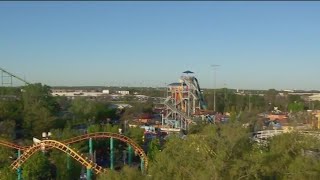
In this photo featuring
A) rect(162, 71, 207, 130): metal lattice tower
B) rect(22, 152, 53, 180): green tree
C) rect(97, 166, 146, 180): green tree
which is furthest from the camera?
rect(162, 71, 207, 130): metal lattice tower

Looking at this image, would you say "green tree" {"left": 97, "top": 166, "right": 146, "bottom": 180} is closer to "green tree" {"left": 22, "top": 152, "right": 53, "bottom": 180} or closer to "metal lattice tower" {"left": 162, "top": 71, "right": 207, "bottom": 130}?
"green tree" {"left": 22, "top": 152, "right": 53, "bottom": 180}

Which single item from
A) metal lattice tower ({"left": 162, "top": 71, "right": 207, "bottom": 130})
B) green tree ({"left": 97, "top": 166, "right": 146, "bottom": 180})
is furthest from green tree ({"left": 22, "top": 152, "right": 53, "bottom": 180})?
metal lattice tower ({"left": 162, "top": 71, "right": 207, "bottom": 130})

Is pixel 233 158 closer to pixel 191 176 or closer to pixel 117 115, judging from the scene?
pixel 191 176

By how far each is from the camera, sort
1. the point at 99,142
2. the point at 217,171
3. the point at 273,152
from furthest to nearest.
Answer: the point at 99,142 → the point at 273,152 → the point at 217,171

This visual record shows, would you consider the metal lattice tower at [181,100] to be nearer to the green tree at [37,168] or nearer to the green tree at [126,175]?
the green tree at [37,168]

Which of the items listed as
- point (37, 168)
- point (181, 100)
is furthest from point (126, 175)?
point (181, 100)

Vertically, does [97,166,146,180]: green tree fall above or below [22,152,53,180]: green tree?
above

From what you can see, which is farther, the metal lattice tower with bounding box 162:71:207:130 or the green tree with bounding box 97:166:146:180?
the metal lattice tower with bounding box 162:71:207:130

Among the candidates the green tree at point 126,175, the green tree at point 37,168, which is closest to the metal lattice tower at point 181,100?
the green tree at point 37,168

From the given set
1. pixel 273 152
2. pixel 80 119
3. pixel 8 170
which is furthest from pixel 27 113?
pixel 273 152
